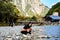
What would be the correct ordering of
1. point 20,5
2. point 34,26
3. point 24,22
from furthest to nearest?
point 34,26 → point 24,22 → point 20,5

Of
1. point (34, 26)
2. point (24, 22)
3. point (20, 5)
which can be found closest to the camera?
point (20, 5)

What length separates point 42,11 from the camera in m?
14.0

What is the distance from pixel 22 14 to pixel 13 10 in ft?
6.92

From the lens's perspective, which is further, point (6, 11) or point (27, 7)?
point (6, 11)

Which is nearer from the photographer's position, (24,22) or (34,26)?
(24,22)

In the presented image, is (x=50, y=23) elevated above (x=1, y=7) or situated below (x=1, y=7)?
below

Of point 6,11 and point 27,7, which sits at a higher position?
point 27,7

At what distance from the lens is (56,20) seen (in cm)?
1524

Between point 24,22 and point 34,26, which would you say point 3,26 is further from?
point 34,26

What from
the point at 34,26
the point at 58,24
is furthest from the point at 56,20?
the point at 34,26

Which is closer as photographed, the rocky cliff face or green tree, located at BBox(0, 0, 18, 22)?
the rocky cliff face

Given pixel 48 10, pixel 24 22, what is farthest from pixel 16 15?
pixel 48 10

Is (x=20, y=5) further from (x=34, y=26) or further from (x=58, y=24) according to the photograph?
(x=58, y=24)

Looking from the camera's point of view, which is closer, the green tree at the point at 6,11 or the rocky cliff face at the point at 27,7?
the rocky cliff face at the point at 27,7
